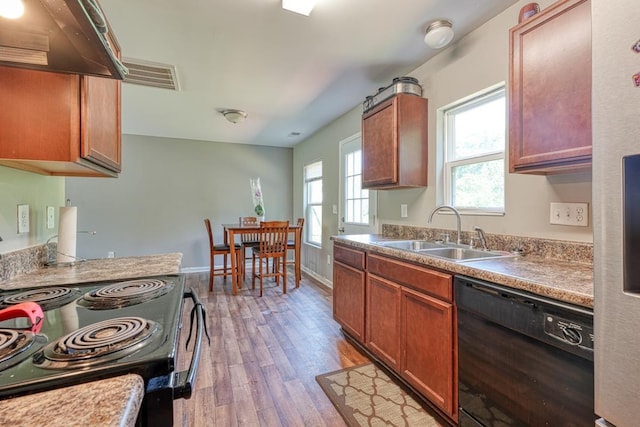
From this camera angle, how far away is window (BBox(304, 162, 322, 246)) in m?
4.68

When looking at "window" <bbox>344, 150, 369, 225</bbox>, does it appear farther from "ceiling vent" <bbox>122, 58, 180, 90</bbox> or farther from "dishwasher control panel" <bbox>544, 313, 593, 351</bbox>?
"dishwasher control panel" <bbox>544, 313, 593, 351</bbox>

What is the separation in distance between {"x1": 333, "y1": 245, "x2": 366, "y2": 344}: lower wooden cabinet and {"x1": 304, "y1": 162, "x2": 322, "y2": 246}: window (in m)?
2.04

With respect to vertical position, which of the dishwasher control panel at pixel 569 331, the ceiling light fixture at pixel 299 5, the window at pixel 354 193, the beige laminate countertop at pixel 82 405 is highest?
the ceiling light fixture at pixel 299 5

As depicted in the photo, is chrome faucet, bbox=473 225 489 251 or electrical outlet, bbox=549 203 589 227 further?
chrome faucet, bbox=473 225 489 251

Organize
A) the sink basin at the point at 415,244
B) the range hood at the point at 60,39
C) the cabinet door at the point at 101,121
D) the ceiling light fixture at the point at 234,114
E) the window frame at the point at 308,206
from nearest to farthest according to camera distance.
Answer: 1. the range hood at the point at 60,39
2. the cabinet door at the point at 101,121
3. the sink basin at the point at 415,244
4. the ceiling light fixture at the point at 234,114
5. the window frame at the point at 308,206

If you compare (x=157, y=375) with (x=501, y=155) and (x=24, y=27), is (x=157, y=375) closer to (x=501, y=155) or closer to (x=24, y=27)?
(x=24, y=27)

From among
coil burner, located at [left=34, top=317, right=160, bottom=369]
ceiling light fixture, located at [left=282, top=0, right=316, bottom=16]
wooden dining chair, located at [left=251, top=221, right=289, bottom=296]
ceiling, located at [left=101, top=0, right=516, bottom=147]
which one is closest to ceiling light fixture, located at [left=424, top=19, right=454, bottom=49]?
ceiling, located at [left=101, top=0, right=516, bottom=147]

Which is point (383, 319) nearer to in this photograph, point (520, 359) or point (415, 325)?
point (415, 325)

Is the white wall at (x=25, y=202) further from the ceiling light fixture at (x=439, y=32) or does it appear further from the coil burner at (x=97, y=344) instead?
the ceiling light fixture at (x=439, y=32)

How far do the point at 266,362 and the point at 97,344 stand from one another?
1706mm

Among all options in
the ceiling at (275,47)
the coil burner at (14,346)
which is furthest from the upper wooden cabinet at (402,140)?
the coil burner at (14,346)

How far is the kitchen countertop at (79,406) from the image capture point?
41 centimetres

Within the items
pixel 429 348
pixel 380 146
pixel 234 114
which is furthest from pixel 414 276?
pixel 234 114

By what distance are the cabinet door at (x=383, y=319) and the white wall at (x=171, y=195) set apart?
373 centimetres
